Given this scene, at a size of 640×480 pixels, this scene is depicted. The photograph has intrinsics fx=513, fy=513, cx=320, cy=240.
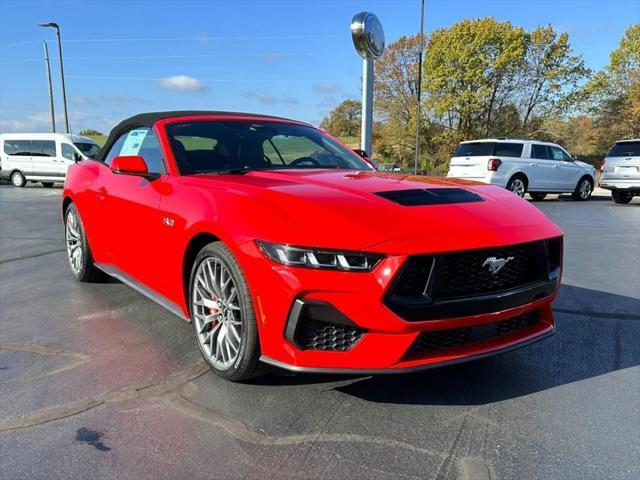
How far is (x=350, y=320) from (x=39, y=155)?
20995mm

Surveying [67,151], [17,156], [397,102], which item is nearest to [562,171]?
[67,151]

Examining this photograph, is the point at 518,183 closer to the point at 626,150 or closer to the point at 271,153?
the point at 626,150

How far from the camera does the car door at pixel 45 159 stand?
19578mm

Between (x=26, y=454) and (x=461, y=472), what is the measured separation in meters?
1.80

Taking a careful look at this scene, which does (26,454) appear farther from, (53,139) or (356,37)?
(53,139)

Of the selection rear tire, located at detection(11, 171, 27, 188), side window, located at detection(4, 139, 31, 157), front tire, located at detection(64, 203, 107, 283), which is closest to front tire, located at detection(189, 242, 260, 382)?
front tire, located at detection(64, 203, 107, 283)

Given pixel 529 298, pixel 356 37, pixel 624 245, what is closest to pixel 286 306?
pixel 529 298

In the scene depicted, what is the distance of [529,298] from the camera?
8.56 ft

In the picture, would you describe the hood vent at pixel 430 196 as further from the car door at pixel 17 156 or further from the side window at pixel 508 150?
the car door at pixel 17 156

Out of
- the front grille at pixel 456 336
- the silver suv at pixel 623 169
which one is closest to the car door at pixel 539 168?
the silver suv at pixel 623 169

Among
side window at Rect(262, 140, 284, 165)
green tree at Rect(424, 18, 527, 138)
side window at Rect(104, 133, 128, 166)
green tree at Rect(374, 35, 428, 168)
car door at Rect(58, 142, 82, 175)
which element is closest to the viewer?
side window at Rect(262, 140, 284, 165)

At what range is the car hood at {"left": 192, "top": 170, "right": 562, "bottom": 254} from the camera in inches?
90.0

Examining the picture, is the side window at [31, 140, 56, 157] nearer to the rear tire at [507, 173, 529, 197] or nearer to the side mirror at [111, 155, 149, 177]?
the rear tire at [507, 173, 529, 197]

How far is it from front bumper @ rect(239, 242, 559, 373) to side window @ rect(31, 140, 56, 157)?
20128 mm
